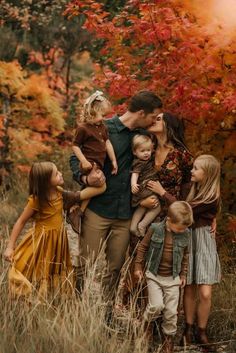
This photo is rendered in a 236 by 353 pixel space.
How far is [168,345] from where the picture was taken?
4887mm

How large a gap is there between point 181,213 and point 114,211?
657 mm

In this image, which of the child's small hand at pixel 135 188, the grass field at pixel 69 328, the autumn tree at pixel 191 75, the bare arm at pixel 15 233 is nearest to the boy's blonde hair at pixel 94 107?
the child's small hand at pixel 135 188

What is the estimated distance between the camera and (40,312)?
4672 mm

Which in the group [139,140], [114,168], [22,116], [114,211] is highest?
[22,116]

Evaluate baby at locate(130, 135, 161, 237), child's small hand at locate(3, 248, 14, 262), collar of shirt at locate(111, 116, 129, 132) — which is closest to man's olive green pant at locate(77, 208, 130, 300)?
baby at locate(130, 135, 161, 237)

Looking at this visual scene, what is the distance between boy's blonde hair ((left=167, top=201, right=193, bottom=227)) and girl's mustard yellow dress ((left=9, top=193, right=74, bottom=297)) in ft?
2.93

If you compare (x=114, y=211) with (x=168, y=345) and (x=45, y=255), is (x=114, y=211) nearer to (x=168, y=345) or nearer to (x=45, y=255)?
(x=45, y=255)

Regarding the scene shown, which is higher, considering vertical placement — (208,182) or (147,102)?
(147,102)

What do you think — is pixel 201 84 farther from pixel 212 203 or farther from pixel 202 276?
pixel 202 276

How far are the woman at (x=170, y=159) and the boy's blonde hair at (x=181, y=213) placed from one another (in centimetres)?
41

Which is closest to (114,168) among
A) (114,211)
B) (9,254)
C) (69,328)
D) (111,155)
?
(111,155)

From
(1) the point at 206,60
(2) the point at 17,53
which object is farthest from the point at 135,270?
(2) the point at 17,53

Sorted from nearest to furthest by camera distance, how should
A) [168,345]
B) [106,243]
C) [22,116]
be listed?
[168,345] → [106,243] → [22,116]

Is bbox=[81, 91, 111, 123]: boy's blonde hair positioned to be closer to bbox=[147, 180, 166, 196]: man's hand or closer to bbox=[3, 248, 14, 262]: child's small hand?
bbox=[147, 180, 166, 196]: man's hand
